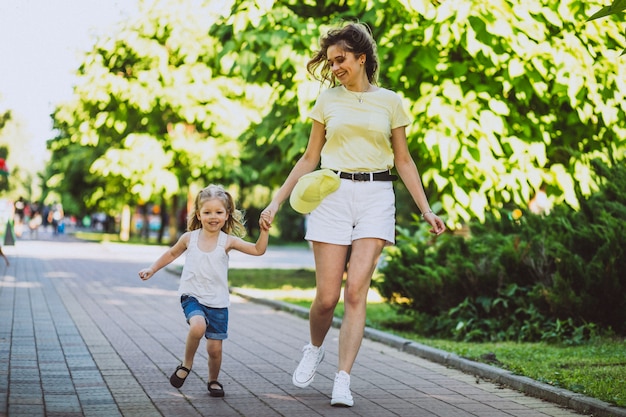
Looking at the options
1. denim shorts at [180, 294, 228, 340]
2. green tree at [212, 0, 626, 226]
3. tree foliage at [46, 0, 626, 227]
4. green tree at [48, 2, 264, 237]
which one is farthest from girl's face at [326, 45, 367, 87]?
green tree at [48, 2, 264, 237]

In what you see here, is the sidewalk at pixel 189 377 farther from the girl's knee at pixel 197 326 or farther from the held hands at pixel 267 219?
the held hands at pixel 267 219

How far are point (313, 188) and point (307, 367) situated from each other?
3.86 feet

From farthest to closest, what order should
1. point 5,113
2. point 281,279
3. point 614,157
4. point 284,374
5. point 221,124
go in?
point 5,113 → point 221,124 → point 281,279 → point 614,157 → point 284,374

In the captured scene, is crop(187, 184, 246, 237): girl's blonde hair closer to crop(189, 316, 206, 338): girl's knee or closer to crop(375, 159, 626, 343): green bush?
crop(189, 316, 206, 338): girl's knee

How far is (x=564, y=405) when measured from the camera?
236 inches

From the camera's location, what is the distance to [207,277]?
6.10 meters

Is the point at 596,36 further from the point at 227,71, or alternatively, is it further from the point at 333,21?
the point at 227,71

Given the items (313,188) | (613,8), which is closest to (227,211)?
(313,188)

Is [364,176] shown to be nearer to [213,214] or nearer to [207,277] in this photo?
[213,214]

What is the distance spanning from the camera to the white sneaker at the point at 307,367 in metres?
6.12

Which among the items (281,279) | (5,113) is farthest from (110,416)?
(5,113)

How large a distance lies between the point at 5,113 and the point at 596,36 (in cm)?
5764

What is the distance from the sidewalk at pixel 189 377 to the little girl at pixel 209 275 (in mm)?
248

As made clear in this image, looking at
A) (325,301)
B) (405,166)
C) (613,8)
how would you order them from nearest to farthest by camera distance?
(613,8) → (325,301) → (405,166)
